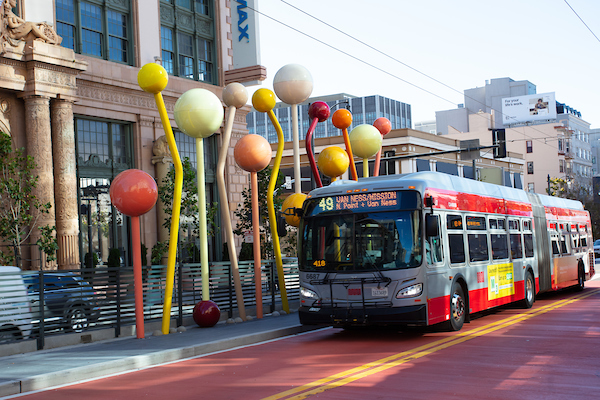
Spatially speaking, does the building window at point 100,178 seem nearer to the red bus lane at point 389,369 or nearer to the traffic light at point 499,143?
the red bus lane at point 389,369

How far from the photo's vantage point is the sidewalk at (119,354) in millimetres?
9648

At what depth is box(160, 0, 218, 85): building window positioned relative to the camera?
27125 millimetres

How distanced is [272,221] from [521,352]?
8310 millimetres

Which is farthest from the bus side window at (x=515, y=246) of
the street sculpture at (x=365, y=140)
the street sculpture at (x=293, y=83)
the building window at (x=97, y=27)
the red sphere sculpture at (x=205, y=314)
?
the building window at (x=97, y=27)

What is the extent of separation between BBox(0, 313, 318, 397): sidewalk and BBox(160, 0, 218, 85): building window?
14.6 meters

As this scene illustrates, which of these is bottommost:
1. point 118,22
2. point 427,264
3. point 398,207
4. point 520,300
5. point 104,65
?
point 520,300

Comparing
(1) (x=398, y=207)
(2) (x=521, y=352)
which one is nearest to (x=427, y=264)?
(1) (x=398, y=207)

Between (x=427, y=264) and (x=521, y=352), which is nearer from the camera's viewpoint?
(x=521, y=352)

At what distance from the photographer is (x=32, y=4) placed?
2127cm

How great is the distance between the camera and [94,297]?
546 inches

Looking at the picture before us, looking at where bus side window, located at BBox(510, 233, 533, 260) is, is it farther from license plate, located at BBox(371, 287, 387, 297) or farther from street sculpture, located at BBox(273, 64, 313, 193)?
license plate, located at BBox(371, 287, 387, 297)

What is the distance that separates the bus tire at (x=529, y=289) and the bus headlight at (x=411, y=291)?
23.0 ft

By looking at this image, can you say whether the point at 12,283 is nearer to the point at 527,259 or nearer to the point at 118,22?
the point at 527,259

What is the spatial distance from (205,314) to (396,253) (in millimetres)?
4948
